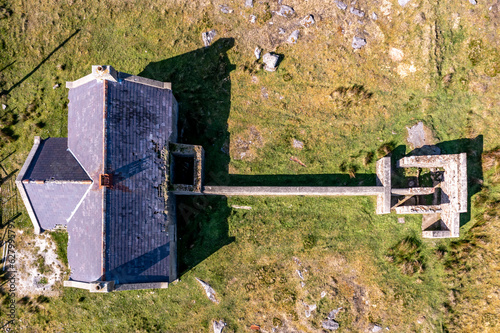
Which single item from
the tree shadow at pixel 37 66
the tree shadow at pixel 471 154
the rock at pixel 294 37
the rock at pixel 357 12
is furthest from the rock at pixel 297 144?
the tree shadow at pixel 37 66

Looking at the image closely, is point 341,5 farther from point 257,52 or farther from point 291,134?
point 291,134

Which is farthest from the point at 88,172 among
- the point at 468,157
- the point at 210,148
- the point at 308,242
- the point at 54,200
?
the point at 468,157

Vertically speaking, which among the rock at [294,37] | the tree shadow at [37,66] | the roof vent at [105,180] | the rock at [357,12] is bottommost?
the roof vent at [105,180]

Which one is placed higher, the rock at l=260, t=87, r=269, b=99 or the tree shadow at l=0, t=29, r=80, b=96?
the tree shadow at l=0, t=29, r=80, b=96

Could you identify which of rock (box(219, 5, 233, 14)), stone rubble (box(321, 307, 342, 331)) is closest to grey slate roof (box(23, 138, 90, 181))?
rock (box(219, 5, 233, 14))

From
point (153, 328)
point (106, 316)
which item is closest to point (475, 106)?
point (153, 328)

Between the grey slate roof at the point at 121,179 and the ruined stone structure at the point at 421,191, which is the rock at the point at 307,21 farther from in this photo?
the grey slate roof at the point at 121,179

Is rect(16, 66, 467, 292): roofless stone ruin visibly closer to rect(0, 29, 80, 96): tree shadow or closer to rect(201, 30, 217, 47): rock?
rect(201, 30, 217, 47): rock
